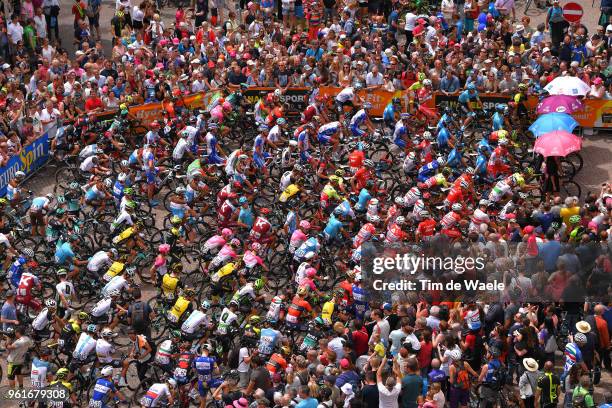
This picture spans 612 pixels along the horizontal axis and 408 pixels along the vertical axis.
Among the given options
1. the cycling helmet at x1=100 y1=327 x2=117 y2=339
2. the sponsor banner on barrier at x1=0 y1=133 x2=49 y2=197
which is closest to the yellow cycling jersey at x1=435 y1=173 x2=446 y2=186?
the cycling helmet at x1=100 y1=327 x2=117 y2=339

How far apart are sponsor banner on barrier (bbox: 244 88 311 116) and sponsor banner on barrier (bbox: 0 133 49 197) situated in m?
6.02

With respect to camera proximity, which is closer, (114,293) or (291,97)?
(114,293)

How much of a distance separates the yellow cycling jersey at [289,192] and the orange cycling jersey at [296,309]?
445 cm

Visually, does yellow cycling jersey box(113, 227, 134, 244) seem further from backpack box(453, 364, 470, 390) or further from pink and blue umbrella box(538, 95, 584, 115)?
pink and blue umbrella box(538, 95, 584, 115)

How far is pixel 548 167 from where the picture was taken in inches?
1168

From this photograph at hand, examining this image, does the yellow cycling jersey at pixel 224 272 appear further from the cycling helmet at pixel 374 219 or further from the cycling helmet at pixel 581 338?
the cycling helmet at pixel 581 338

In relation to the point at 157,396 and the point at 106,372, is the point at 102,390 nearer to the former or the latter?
the point at 106,372

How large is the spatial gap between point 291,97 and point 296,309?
38.7ft

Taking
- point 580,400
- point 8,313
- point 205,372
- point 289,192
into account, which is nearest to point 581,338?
point 580,400

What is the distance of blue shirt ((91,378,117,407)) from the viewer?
22.4m

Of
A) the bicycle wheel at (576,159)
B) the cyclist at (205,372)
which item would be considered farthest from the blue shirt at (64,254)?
the bicycle wheel at (576,159)

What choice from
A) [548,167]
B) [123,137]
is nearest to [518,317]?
[548,167]

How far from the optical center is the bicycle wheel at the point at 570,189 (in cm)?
3056

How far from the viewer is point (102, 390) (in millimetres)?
22422
